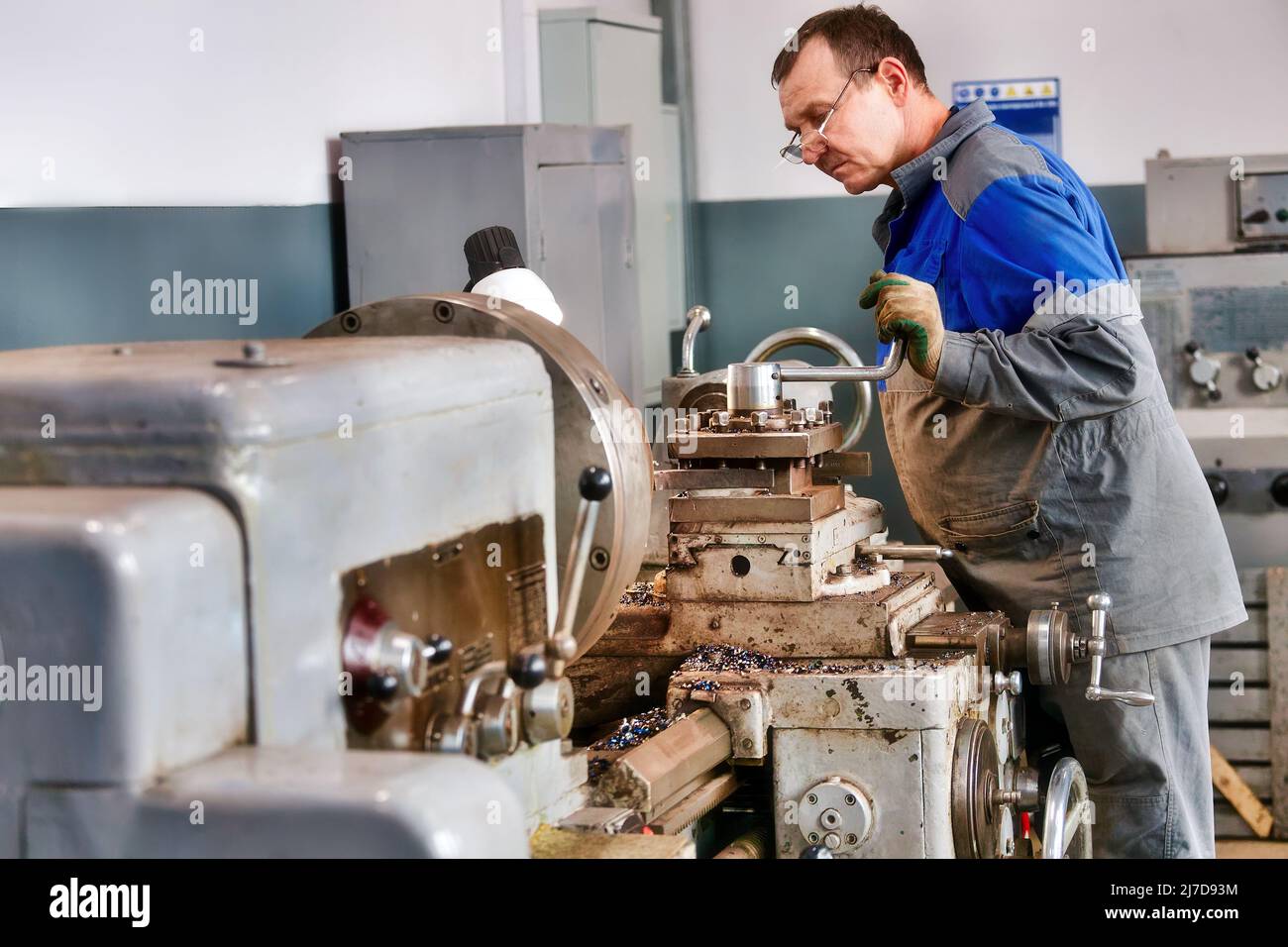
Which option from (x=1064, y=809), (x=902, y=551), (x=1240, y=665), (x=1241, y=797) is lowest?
(x=1241, y=797)

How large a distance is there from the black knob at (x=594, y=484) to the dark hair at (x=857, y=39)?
100 centimetres

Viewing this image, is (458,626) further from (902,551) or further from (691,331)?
(691,331)

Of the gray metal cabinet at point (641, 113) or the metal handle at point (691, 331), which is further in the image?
the gray metal cabinet at point (641, 113)

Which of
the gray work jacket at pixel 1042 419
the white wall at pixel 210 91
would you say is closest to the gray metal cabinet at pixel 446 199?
the white wall at pixel 210 91

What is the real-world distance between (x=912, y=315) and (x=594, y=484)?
0.63 metres

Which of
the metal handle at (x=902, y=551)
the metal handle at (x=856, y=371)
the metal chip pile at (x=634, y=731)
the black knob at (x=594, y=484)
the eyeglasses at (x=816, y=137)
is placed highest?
the eyeglasses at (x=816, y=137)

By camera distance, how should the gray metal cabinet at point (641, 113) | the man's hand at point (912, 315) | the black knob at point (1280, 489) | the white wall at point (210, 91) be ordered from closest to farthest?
the man's hand at point (912, 315), the white wall at point (210, 91), the black knob at point (1280, 489), the gray metal cabinet at point (641, 113)

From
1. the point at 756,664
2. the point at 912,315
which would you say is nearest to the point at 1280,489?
the point at 912,315

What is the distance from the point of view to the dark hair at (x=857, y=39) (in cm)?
179

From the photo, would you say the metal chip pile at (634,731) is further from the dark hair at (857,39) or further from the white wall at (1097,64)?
the white wall at (1097,64)

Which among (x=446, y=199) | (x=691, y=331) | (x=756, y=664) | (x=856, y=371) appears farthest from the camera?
(x=446, y=199)

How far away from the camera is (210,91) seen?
257 cm

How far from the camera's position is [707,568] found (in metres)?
1.46
